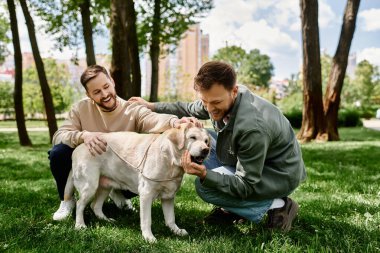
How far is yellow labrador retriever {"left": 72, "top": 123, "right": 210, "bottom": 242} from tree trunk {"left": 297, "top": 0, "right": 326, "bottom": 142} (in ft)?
34.3

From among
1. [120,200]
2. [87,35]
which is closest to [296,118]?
[87,35]

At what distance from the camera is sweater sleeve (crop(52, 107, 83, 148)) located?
405 centimetres

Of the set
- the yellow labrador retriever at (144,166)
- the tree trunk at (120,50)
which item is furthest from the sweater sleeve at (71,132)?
the tree trunk at (120,50)

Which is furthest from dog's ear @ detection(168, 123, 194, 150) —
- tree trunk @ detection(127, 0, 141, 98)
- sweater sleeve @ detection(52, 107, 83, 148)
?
tree trunk @ detection(127, 0, 141, 98)

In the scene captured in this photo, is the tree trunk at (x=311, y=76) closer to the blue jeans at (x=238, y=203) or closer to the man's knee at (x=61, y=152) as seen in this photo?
the blue jeans at (x=238, y=203)

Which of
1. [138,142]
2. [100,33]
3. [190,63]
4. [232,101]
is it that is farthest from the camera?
[190,63]

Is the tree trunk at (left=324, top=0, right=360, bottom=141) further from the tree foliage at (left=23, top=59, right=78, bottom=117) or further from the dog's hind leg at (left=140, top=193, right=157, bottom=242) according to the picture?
the tree foliage at (left=23, top=59, right=78, bottom=117)

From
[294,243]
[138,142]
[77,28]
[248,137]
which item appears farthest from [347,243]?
[77,28]

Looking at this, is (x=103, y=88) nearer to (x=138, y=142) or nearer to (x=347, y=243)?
(x=138, y=142)

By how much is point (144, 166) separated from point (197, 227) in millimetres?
801

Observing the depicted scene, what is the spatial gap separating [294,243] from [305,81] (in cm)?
1085

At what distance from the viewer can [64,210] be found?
4219 mm

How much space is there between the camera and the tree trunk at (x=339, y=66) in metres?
13.9

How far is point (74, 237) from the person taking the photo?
3.50 meters
